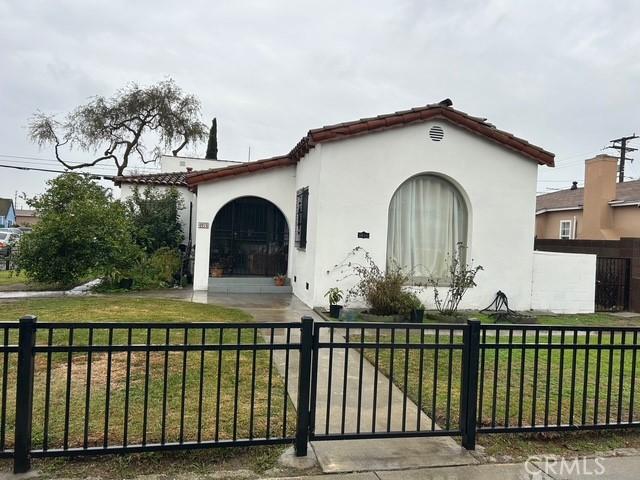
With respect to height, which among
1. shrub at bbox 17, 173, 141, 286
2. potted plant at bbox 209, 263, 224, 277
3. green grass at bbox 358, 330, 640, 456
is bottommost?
green grass at bbox 358, 330, 640, 456

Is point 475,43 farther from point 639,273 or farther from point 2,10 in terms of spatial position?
point 2,10

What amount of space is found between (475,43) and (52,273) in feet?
39.1

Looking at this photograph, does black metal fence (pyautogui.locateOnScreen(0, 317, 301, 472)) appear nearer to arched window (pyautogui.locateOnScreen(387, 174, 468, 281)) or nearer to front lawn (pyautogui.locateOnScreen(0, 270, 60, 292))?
arched window (pyautogui.locateOnScreen(387, 174, 468, 281))

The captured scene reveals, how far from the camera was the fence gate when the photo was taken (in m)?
12.7

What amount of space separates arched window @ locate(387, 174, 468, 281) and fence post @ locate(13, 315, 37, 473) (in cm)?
855

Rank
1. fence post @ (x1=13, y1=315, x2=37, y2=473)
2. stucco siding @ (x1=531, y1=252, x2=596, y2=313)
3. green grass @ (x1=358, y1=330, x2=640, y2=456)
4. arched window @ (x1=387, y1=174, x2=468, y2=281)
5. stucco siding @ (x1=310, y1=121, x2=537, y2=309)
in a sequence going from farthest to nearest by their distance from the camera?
stucco siding @ (x1=531, y1=252, x2=596, y2=313), arched window @ (x1=387, y1=174, x2=468, y2=281), stucco siding @ (x1=310, y1=121, x2=537, y2=309), green grass @ (x1=358, y1=330, x2=640, y2=456), fence post @ (x1=13, y1=315, x2=37, y2=473)

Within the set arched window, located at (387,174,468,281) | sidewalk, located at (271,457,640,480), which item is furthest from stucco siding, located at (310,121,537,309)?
sidewalk, located at (271,457,640,480)

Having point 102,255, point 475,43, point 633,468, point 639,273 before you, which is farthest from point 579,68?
point 102,255

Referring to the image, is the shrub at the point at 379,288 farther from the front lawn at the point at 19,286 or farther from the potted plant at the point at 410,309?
the front lawn at the point at 19,286

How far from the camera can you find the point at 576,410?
4.89 meters

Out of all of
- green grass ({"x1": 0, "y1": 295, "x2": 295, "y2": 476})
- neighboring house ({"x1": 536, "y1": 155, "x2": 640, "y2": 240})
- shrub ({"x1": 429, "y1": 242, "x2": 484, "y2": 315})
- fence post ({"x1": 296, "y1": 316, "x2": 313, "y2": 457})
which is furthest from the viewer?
neighboring house ({"x1": 536, "y1": 155, "x2": 640, "y2": 240})

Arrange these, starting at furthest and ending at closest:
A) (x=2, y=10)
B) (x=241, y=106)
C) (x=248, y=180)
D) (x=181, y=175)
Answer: (x=241, y=106), (x=181, y=175), (x=248, y=180), (x=2, y=10)

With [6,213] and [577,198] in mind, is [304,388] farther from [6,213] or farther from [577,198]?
[6,213]

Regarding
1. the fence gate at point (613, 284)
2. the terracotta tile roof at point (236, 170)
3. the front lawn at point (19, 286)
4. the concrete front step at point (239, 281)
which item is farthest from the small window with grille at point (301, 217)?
the fence gate at point (613, 284)
